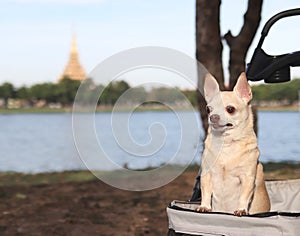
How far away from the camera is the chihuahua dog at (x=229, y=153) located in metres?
1.99

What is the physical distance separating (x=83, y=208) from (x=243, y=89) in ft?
11.5

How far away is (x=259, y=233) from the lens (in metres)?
1.78

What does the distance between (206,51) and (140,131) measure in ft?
8.49

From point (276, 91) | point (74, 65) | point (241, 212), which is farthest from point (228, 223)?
point (74, 65)

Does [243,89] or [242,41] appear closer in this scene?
[243,89]

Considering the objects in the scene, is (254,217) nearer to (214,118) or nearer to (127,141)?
(214,118)

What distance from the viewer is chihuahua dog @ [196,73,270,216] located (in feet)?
6.51

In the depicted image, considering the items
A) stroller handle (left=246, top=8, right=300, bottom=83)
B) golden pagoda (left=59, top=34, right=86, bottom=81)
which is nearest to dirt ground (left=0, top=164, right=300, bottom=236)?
stroller handle (left=246, top=8, right=300, bottom=83)

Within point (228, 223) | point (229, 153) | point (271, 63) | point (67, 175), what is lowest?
point (67, 175)

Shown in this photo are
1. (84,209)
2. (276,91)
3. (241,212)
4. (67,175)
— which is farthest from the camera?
(67,175)

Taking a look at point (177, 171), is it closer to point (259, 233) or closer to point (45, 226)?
point (259, 233)

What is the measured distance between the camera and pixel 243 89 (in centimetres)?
202

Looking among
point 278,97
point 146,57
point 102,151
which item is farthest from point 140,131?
point 278,97

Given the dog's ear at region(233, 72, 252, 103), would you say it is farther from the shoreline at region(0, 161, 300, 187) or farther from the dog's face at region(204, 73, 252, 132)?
the shoreline at region(0, 161, 300, 187)
